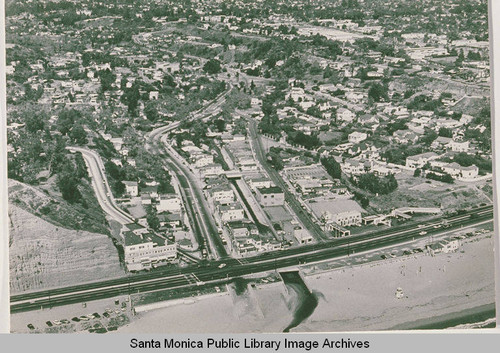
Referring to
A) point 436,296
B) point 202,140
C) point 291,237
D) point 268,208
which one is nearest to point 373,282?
point 436,296

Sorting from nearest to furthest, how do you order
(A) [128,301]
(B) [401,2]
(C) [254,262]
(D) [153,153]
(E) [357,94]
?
1. (A) [128,301]
2. (C) [254,262]
3. (D) [153,153]
4. (E) [357,94]
5. (B) [401,2]

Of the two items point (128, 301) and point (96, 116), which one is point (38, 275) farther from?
point (96, 116)

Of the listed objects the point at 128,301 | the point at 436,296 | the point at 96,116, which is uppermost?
the point at 96,116

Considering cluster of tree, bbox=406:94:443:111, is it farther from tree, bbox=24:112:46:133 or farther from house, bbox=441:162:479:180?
tree, bbox=24:112:46:133

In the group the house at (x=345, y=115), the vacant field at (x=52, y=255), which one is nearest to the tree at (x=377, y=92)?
the house at (x=345, y=115)

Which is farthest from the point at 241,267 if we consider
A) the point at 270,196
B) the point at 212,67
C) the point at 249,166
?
the point at 212,67

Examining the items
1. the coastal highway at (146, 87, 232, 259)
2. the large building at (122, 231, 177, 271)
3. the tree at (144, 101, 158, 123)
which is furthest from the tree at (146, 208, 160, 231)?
the tree at (144, 101, 158, 123)
